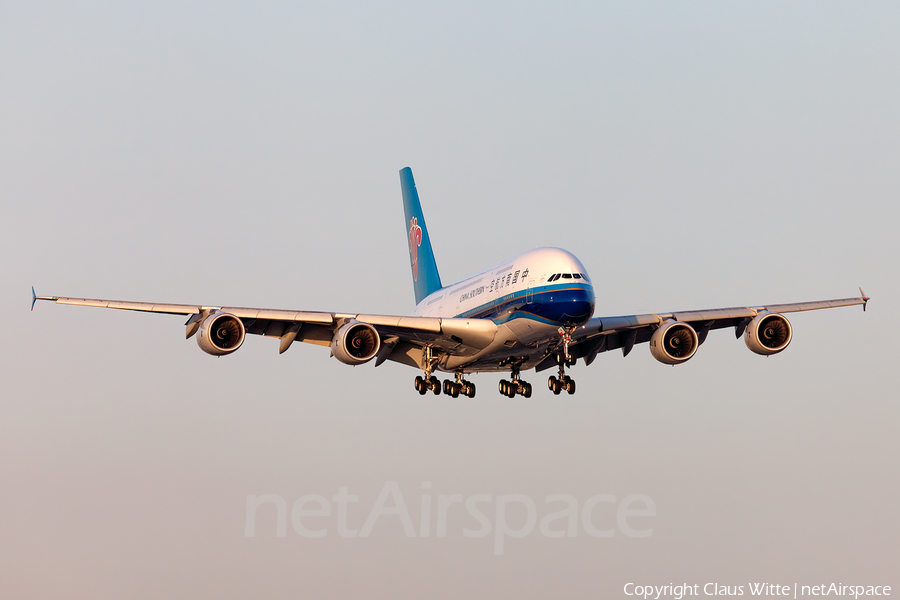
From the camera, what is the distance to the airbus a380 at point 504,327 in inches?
1592

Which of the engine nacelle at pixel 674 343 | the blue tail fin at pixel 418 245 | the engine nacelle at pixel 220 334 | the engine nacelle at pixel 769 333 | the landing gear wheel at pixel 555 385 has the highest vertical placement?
the blue tail fin at pixel 418 245

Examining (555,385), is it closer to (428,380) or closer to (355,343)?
(428,380)

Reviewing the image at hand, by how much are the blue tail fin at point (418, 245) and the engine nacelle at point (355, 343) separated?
17612mm

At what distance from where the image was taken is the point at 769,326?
4581cm

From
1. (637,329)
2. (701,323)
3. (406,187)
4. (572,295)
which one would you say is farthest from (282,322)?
(406,187)

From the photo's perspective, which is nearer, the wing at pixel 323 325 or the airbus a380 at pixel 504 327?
the airbus a380 at pixel 504 327

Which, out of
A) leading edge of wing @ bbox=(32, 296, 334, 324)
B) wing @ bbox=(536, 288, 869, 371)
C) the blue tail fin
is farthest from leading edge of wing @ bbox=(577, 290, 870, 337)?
the blue tail fin

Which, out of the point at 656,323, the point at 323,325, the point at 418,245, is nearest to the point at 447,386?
the point at 323,325

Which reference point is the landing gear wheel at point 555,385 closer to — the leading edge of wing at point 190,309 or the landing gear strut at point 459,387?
the landing gear strut at point 459,387

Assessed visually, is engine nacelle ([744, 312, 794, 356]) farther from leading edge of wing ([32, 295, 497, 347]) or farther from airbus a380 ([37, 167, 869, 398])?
leading edge of wing ([32, 295, 497, 347])

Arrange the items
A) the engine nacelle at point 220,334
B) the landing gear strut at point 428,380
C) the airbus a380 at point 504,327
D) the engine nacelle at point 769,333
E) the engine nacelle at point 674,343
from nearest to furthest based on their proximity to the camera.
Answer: the airbus a380 at point 504,327, the engine nacelle at point 220,334, the engine nacelle at point 674,343, the engine nacelle at point 769,333, the landing gear strut at point 428,380

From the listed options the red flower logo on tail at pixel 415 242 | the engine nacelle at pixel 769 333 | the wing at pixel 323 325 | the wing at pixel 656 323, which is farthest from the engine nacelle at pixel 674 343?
the red flower logo on tail at pixel 415 242

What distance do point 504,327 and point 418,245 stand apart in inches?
940

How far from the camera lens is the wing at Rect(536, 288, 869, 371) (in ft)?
149
